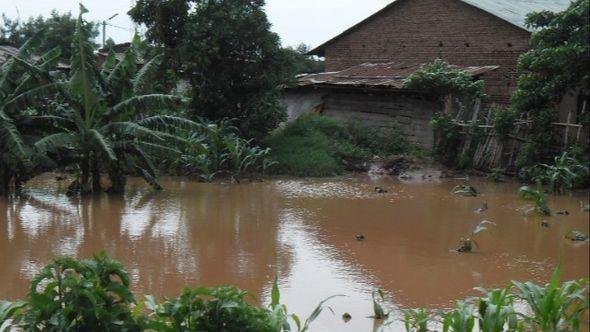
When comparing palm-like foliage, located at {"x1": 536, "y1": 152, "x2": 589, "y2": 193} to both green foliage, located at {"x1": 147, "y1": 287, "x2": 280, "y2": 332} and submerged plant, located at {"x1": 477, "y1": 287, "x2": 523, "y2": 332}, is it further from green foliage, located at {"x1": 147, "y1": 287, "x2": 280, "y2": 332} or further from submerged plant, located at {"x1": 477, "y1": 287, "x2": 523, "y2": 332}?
green foliage, located at {"x1": 147, "y1": 287, "x2": 280, "y2": 332}

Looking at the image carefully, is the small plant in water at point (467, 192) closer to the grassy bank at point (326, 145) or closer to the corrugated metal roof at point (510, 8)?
the grassy bank at point (326, 145)

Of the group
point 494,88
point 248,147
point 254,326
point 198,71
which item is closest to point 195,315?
point 254,326

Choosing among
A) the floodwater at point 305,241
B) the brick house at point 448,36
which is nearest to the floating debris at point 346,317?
the floodwater at point 305,241

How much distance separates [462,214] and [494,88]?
8265 mm

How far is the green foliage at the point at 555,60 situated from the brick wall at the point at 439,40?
314 cm

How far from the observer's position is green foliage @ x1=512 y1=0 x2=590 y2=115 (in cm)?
1290

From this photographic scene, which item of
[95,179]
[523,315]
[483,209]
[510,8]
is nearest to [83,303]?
[523,315]

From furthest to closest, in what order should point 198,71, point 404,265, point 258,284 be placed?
point 198,71, point 404,265, point 258,284

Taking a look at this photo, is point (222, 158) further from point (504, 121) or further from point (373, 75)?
point (373, 75)

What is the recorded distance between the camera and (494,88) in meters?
17.7

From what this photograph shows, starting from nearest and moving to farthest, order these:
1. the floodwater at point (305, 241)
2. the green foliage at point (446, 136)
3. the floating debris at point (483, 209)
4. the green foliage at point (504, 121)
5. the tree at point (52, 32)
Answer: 1. the floodwater at point (305, 241)
2. the floating debris at point (483, 209)
3. the green foliage at point (504, 121)
4. the green foliage at point (446, 136)
5. the tree at point (52, 32)

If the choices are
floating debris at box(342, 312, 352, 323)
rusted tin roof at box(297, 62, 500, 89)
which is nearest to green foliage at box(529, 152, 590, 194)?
rusted tin roof at box(297, 62, 500, 89)

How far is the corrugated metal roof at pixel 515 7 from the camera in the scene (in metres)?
17.5

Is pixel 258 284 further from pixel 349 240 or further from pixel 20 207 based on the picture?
pixel 20 207
